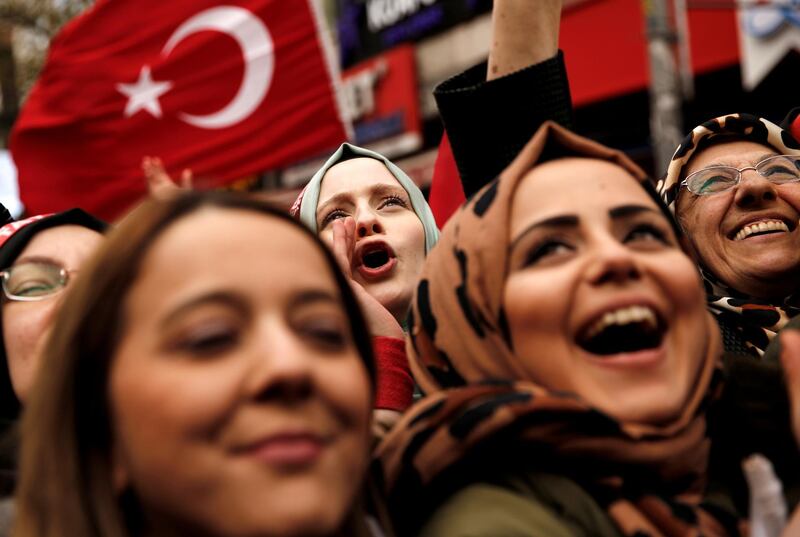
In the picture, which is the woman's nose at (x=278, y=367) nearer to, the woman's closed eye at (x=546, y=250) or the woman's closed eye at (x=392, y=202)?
the woman's closed eye at (x=546, y=250)

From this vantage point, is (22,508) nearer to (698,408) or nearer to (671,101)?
(698,408)

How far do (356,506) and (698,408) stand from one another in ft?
1.95

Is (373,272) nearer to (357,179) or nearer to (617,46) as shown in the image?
(357,179)

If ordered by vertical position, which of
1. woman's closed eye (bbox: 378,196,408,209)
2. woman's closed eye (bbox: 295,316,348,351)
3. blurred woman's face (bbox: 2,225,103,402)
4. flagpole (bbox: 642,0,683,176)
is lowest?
flagpole (bbox: 642,0,683,176)

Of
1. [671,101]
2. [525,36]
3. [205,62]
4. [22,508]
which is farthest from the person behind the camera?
[671,101]

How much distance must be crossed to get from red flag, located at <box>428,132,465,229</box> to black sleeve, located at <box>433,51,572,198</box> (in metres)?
0.98

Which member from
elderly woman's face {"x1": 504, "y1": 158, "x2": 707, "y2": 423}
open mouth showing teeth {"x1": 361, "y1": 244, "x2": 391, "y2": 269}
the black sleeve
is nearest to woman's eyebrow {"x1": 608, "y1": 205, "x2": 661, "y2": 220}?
elderly woman's face {"x1": 504, "y1": 158, "x2": 707, "y2": 423}

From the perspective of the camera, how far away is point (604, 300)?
158 cm

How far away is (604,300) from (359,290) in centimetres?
88

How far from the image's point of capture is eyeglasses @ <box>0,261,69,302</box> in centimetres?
229

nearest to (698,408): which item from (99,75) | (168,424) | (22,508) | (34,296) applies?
(168,424)

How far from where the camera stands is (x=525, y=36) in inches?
84.8

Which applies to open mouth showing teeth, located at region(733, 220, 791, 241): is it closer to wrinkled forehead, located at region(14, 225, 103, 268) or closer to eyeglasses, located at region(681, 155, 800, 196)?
eyeglasses, located at region(681, 155, 800, 196)

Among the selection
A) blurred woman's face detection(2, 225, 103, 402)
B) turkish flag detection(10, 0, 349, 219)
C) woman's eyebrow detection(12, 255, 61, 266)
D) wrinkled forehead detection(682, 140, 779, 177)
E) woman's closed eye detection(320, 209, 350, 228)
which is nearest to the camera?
blurred woman's face detection(2, 225, 103, 402)
